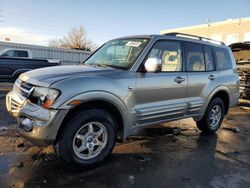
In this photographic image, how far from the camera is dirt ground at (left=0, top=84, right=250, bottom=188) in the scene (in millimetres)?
3881

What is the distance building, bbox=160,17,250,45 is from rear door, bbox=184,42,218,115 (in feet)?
91.0

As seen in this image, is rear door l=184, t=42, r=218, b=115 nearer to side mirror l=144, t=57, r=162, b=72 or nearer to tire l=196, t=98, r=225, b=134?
tire l=196, t=98, r=225, b=134

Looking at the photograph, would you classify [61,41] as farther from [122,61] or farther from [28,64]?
[122,61]

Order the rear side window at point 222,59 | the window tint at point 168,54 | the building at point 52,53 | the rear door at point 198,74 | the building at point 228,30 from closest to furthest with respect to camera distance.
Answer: the window tint at point 168,54 → the rear door at point 198,74 → the rear side window at point 222,59 → the building at point 52,53 → the building at point 228,30

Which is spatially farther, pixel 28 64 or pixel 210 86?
pixel 28 64

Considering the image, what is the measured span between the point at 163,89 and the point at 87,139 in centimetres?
157

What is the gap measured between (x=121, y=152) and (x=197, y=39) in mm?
2851

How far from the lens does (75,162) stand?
4.05 metres

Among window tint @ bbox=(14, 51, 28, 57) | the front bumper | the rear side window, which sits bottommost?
the front bumper

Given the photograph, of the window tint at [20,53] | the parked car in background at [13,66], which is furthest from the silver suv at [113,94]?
the window tint at [20,53]

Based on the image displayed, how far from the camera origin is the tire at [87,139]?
3918mm

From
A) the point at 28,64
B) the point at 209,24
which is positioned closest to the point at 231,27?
the point at 209,24

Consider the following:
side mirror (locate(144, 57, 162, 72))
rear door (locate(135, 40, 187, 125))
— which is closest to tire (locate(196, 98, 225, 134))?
rear door (locate(135, 40, 187, 125))

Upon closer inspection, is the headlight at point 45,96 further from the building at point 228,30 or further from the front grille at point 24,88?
the building at point 228,30
